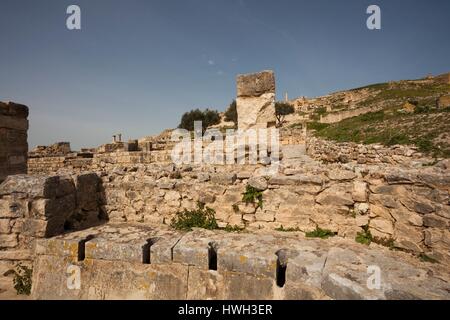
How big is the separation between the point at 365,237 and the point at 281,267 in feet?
4.00

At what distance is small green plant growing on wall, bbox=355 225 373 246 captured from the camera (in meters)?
2.86

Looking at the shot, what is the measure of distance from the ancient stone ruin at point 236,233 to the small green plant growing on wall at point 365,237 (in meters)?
0.01

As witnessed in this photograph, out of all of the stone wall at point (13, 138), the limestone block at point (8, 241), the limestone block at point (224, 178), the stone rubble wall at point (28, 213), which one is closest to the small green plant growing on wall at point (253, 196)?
the limestone block at point (224, 178)

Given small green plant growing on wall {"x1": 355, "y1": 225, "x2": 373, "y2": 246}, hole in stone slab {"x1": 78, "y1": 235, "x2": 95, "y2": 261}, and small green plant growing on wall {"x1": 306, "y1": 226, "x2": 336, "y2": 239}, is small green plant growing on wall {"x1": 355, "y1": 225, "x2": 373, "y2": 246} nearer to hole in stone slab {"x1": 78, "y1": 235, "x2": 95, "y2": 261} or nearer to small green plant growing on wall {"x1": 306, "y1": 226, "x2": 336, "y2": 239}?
small green plant growing on wall {"x1": 306, "y1": 226, "x2": 336, "y2": 239}

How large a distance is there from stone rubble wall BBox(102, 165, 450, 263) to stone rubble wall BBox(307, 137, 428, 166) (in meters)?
6.25

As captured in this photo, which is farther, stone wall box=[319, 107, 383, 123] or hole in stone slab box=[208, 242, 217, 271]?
stone wall box=[319, 107, 383, 123]

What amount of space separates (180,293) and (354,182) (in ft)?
8.32

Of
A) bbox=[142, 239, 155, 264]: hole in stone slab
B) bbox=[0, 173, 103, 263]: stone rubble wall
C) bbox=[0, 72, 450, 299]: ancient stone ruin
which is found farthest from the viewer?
bbox=[0, 173, 103, 263]: stone rubble wall

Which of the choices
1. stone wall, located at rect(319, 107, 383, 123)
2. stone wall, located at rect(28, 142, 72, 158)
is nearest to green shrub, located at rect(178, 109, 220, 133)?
stone wall, located at rect(319, 107, 383, 123)

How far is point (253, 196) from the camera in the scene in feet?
11.2

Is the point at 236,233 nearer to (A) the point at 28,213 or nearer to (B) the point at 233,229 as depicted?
(B) the point at 233,229

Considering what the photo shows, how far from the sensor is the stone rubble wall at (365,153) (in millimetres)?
9156

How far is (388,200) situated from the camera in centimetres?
277

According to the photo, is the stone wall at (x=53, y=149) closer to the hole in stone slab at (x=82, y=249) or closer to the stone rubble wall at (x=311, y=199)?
the stone rubble wall at (x=311, y=199)
